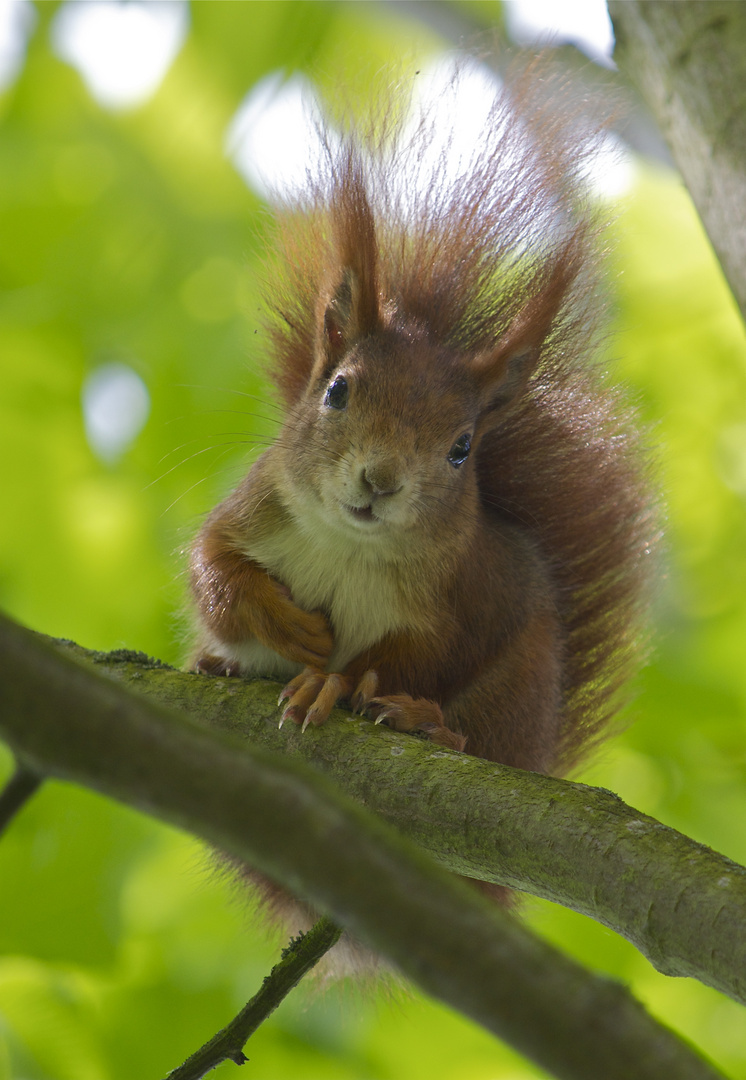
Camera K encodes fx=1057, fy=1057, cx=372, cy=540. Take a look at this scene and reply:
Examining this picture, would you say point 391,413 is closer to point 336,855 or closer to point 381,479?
point 381,479

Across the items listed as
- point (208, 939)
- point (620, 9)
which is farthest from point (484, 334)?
point (208, 939)

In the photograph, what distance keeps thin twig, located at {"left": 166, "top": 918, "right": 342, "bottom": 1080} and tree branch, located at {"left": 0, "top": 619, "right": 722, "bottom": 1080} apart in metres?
0.80

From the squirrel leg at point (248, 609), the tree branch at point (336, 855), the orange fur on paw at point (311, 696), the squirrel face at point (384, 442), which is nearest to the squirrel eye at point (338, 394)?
the squirrel face at point (384, 442)

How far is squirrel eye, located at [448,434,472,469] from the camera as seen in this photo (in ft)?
9.23

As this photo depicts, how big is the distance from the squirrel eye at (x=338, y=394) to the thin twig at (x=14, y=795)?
1.75 m

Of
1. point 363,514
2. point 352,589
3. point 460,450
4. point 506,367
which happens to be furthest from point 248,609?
point 506,367

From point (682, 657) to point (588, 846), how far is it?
5.48 feet

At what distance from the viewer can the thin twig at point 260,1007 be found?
168cm

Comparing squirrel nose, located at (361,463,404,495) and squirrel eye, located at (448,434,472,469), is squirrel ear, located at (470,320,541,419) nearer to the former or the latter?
squirrel eye, located at (448,434,472,469)

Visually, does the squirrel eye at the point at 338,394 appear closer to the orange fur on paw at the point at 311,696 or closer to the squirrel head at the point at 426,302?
the squirrel head at the point at 426,302

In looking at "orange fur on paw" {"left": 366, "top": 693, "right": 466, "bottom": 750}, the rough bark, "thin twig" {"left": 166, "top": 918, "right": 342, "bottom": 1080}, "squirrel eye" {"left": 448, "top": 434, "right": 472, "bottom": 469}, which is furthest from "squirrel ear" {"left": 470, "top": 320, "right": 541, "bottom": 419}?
"thin twig" {"left": 166, "top": 918, "right": 342, "bottom": 1080}

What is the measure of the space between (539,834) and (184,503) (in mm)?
2112

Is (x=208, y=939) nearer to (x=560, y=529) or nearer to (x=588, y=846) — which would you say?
(x=560, y=529)

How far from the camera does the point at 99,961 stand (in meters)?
2.92
